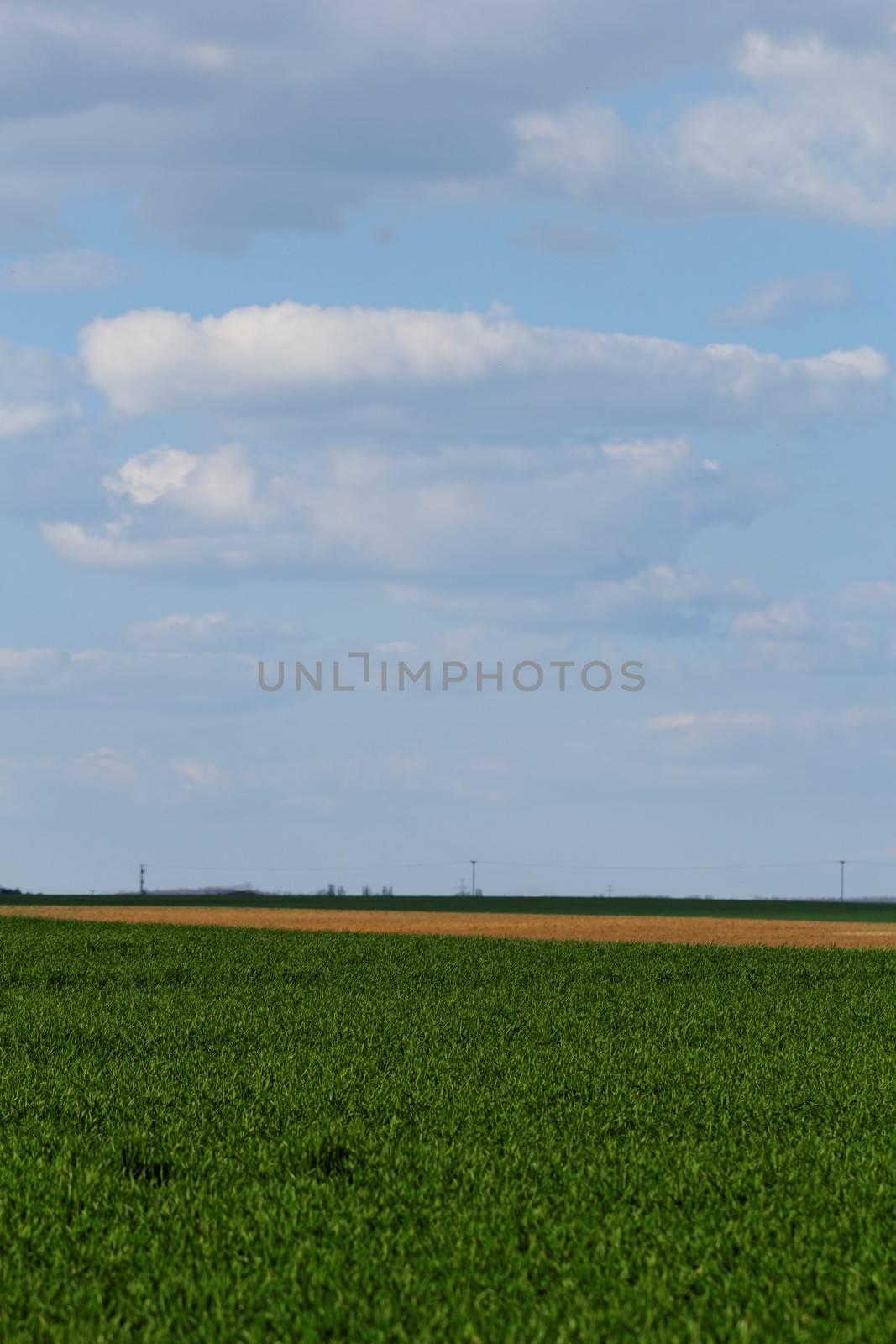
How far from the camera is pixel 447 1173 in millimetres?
12297

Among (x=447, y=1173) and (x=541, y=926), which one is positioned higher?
(x=447, y=1173)

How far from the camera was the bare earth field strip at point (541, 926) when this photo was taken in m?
57.7

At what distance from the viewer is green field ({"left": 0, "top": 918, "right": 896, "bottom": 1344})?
893 centimetres

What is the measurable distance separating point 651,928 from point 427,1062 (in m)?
51.1

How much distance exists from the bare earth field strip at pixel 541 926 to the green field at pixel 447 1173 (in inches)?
1214

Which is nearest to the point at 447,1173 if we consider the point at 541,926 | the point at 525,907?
the point at 541,926

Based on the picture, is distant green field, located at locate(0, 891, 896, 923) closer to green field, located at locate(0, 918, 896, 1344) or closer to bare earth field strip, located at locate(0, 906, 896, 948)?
bare earth field strip, located at locate(0, 906, 896, 948)

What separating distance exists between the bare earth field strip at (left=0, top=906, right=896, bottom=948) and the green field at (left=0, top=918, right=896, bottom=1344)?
30.8 meters

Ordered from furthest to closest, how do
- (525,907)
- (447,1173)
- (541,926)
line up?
(525,907) < (541,926) < (447,1173)

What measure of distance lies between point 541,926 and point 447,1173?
189 feet

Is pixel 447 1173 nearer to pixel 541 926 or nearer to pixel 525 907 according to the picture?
pixel 541 926

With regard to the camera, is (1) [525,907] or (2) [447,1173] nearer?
(2) [447,1173]

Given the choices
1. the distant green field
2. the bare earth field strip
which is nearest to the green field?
the bare earth field strip

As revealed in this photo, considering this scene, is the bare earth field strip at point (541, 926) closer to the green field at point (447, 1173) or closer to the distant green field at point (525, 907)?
the distant green field at point (525, 907)
